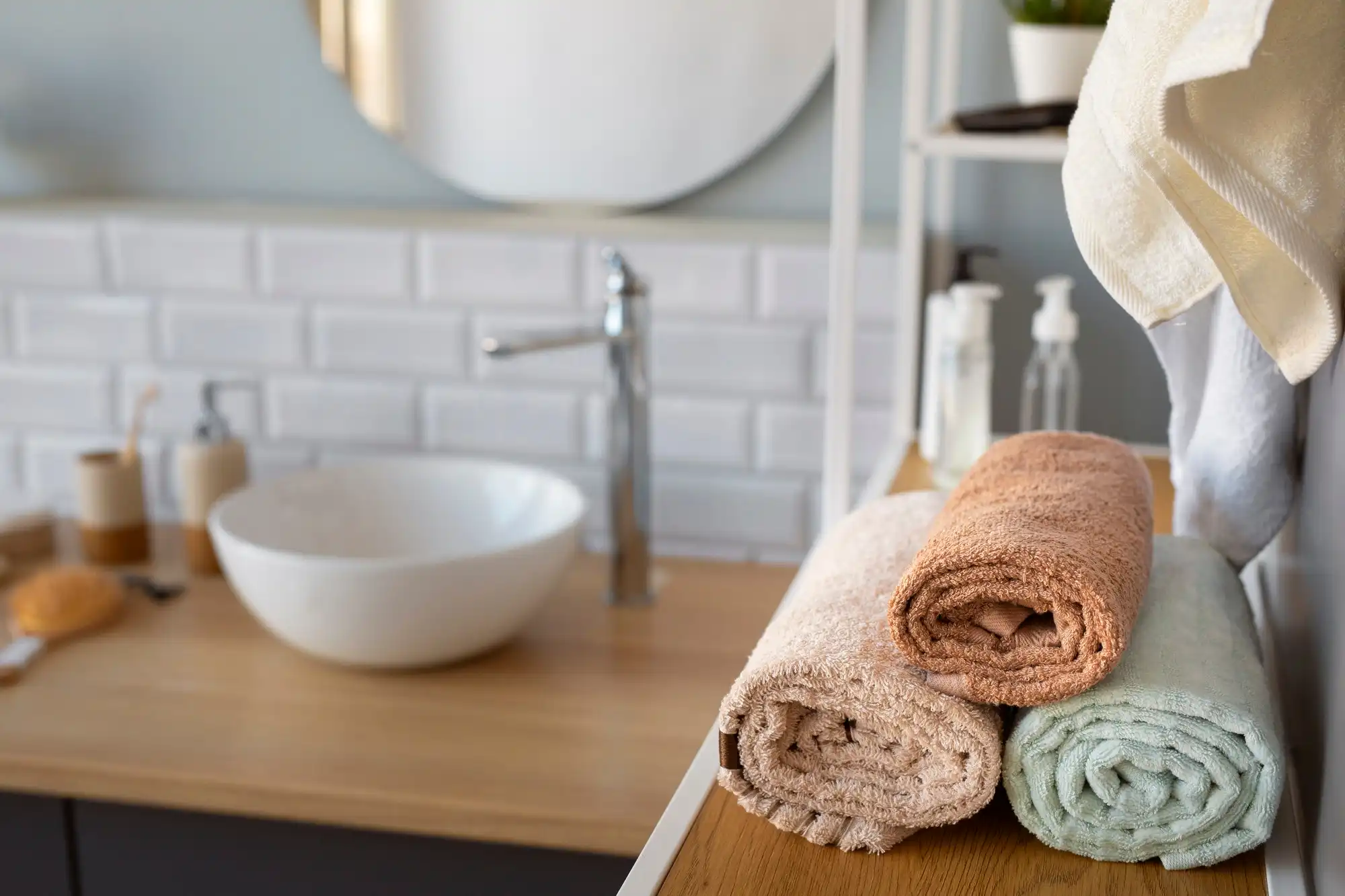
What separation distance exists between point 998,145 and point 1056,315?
0.56 ft

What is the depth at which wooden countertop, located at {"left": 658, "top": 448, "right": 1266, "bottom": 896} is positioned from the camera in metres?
0.64

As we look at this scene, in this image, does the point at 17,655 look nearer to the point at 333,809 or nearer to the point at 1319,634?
the point at 333,809

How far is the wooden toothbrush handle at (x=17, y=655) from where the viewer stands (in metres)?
1.30

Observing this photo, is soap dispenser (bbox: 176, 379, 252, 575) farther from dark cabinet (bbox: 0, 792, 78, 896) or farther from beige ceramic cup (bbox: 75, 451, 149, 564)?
dark cabinet (bbox: 0, 792, 78, 896)

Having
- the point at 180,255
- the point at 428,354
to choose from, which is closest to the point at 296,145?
the point at 180,255

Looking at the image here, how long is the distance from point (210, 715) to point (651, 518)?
56 centimetres

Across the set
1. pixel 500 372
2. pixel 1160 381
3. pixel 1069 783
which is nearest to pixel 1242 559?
pixel 1069 783

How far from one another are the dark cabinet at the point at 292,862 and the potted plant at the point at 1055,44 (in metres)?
0.76

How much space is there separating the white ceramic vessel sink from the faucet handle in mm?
202

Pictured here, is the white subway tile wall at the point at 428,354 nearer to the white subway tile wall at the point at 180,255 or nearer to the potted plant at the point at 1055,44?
the white subway tile wall at the point at 180,255

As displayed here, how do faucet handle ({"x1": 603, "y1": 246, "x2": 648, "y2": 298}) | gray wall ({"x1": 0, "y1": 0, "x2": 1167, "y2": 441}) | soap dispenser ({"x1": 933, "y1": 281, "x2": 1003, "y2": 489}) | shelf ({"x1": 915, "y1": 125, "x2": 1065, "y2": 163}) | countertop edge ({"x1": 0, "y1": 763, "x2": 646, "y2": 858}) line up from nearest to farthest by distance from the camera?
countertop edge ({"x1": 0, "y1": 763, "x2": 646, "y2": 858}), shelf ({"x1": 915, "y1": 125, "x2": 1065, "y2": 163}), soap dispenser ({"x1": 933, "y1": 281, "x2": 1003, "y2": 489}), faucet handle ({"x1": 603, "y1": 246, "x2": 648, "y2": 298}), gray wall ({"x1": 0, "y1": 0, "x2": 1167, "y2": 441})

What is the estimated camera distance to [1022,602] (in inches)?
24.0

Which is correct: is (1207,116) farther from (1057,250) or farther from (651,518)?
(651,518)

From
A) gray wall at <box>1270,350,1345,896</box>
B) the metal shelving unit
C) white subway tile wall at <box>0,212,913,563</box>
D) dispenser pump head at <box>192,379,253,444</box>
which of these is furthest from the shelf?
dispenser pump head at <box>192,379,253,444</box>
